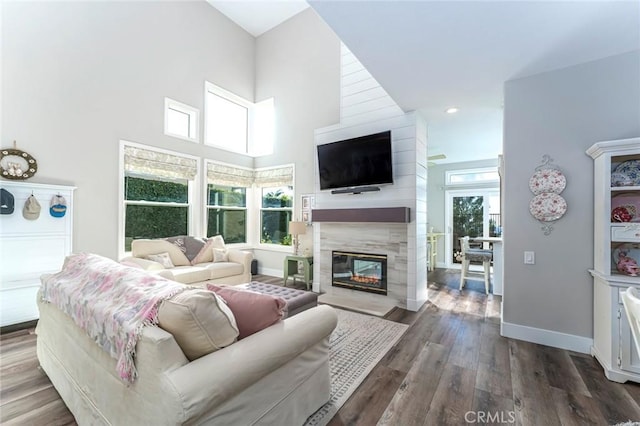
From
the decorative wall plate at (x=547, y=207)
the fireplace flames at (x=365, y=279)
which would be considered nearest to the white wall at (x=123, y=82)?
the fireplace flames at (x=365, y=279)

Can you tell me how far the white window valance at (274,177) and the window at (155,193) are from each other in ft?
4.72

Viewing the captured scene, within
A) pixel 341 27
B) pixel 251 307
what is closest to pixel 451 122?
pixel 341 27

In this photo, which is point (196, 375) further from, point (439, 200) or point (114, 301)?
point (439, 200)

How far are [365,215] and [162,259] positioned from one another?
10.1 feet

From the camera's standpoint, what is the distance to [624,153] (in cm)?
217

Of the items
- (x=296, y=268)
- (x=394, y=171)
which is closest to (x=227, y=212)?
(x=296, y=268)

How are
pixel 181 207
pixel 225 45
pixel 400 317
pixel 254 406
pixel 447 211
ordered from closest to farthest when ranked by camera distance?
1. pixel 254 406
2. pixel 400 317
3. pixel 181 207
4. pixel 225 45
5. pixel 447 211

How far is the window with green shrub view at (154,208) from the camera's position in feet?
14.0

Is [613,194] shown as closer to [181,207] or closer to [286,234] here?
[286,234]

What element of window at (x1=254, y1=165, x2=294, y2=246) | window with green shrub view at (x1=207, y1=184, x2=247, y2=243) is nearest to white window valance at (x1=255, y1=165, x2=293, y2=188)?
window at (x1=254, y1=165, x2=294, y2=246)

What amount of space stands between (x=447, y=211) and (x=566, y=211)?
184 inches

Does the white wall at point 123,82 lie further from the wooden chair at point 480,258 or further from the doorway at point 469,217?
the doorway at point 469,217

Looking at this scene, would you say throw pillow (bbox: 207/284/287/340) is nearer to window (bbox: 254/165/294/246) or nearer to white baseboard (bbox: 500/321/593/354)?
white baseboard (bbox: 500/321/593/354)

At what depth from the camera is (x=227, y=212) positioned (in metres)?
5.77
